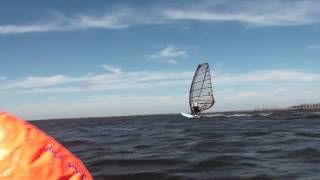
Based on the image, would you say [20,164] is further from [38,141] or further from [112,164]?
[112,164]

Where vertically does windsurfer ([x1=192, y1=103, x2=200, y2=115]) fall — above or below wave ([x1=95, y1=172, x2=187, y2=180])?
above

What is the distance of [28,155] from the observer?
2.52 metres

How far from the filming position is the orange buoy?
2.49 m

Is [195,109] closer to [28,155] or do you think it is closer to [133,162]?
[133,162]

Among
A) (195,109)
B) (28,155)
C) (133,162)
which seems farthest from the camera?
(195,109)

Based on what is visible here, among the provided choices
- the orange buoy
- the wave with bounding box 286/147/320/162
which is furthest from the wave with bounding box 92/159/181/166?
the orange buoy

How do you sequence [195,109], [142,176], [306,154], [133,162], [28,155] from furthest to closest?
[195,109], [306,154], [133,162], [142,176], [28,155]

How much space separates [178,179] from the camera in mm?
10906

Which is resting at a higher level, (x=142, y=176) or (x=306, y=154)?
(x=306, y=154)

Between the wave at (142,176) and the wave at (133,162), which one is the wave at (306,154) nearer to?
the wave at (133,162)

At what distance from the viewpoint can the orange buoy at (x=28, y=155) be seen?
2.49 metres

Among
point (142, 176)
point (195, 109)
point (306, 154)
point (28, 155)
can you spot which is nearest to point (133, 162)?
point (142, 176)

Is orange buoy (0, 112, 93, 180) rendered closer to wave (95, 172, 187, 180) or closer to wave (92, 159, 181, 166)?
wave (95, 172, 187, 180)

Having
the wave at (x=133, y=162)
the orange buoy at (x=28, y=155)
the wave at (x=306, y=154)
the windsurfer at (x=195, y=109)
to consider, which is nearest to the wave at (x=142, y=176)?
the wave at (x=133, y=162)
